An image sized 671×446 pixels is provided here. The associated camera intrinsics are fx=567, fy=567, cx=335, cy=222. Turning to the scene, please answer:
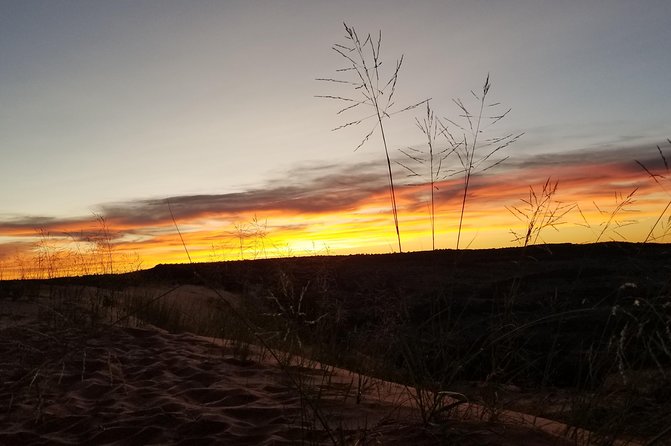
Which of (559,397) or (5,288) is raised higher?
(5,288)

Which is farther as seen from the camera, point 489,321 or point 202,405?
point 489,321

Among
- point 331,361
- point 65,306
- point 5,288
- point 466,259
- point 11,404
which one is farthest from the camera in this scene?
point 466,259

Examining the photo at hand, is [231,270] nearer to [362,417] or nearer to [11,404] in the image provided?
[11,404]

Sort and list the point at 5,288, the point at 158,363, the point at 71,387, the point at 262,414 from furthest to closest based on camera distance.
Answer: the point at 5,288
the point at 158,363
the point at 71,387
the point at 262,414

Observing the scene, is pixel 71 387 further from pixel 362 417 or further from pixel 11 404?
pixel 362 417

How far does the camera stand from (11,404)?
412cm

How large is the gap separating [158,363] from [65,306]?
3.72m

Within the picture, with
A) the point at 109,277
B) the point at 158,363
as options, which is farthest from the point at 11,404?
the point at 109,277

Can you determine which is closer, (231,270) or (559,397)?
(559,397)

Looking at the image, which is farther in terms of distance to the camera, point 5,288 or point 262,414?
point 5,288

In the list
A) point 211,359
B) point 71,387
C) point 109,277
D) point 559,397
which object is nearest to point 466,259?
point 109,277

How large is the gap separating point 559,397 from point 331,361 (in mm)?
2294

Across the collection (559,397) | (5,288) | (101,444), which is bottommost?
(559,397)

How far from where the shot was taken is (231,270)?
1678 cm
